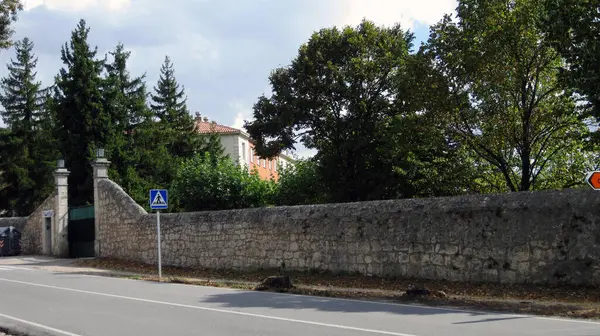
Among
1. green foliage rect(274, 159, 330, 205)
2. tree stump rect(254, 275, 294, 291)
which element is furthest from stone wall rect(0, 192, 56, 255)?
tree stump rect(254, 275, 294, 291)

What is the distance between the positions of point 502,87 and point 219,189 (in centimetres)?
1294

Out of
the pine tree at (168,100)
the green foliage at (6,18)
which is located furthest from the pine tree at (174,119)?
the green foliage at (6,18)

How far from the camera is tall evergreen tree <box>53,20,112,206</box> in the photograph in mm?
36750

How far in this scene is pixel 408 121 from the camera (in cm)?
1864

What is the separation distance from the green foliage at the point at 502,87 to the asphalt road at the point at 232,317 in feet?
24.0

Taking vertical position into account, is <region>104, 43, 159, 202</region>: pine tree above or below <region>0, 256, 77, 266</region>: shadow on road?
above

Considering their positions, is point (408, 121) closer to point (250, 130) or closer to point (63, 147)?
point (250, 130)

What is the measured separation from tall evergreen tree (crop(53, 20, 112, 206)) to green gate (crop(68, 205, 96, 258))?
821 cm

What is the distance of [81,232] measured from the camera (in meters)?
27.9

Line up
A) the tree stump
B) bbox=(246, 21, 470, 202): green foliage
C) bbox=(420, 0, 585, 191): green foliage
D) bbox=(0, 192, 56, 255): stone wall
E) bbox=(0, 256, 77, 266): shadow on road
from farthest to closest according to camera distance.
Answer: bbox=(0, 192, 56, 255): stone wall < bbox=(0, 256, 77, 266): shadow on road < bbox=(246, 21, 470, 202): green foliage < bbox=(420, 0, 585, 191): green foliage < the tree stump

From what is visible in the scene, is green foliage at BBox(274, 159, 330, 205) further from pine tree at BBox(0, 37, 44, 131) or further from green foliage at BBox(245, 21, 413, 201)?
pine tree at BBox(0, 37, 44, 131)

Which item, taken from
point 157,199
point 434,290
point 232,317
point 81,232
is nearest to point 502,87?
point 434,290

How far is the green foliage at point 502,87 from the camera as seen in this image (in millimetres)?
16266

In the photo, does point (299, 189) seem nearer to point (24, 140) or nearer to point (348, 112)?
point (348, 112)
